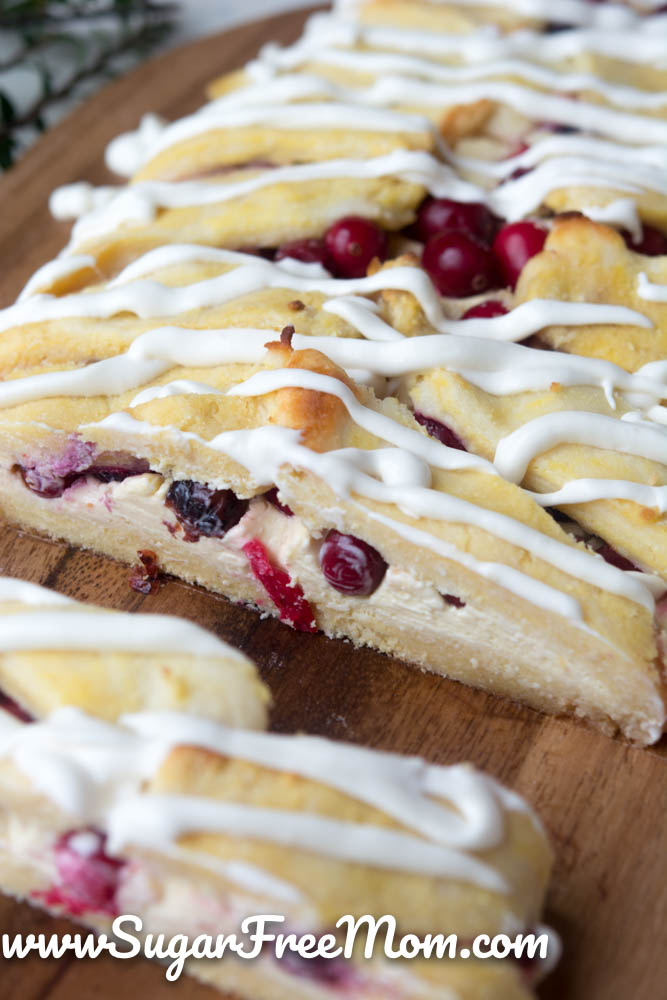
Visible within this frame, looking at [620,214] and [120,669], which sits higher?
[120,669]

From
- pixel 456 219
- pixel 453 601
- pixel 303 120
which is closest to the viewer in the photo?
pixel 453 601

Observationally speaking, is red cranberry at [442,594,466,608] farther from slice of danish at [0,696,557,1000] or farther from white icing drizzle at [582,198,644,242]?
white icing drizzle at [582,198,644,242]

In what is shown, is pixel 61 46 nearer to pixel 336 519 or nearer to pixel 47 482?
pixel 47 482

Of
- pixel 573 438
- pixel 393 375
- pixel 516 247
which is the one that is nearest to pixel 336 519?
pixel 393 375

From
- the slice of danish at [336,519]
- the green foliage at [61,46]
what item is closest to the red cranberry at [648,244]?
the slice of danish at [336,519]

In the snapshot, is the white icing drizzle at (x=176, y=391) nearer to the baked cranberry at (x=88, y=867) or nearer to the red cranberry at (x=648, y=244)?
the baked cranberry at (x=88, y=867)

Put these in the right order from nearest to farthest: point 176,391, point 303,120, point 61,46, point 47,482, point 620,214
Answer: point 176,391 < point 47,482 < point 620,214 < point 303,120 < point 61,46

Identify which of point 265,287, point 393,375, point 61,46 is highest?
point 61,46

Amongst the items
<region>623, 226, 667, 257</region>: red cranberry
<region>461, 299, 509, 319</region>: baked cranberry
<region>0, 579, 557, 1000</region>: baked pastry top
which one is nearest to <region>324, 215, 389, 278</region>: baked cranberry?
<region>461, 299, 509, 319</region>: baked cranberry
